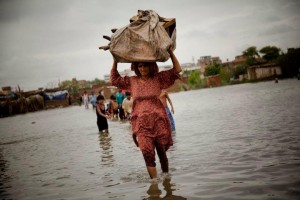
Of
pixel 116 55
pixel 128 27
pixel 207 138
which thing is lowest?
pixel 207 138

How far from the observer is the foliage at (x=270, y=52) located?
269 ft

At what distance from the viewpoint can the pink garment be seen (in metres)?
4.11

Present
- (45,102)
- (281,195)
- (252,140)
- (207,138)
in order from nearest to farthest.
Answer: (281,195), (252,140), (207,138), (45,102)

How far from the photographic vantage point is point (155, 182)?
430cm

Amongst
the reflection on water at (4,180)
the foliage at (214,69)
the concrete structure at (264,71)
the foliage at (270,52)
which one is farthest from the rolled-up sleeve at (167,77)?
the foliage at (270,52)

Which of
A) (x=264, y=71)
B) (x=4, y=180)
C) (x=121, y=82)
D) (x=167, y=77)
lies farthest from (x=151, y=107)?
(x=264, y=71)

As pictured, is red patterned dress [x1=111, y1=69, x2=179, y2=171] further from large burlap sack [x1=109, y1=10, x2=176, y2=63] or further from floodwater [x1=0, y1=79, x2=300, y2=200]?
floodwater [x1=0, y1=79, x2=300, y2=200]

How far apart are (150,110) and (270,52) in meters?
85.4

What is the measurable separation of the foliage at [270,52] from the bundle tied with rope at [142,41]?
84846 mm

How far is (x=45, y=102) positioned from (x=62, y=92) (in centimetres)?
357

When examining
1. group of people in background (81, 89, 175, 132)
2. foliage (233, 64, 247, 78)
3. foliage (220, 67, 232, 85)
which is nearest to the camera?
group of people in background (81, 89, 175, 132)

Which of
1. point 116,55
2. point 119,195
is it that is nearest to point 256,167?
point 119,195

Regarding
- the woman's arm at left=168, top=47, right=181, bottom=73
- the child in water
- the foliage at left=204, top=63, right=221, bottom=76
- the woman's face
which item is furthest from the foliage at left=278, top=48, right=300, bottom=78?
the woman's face

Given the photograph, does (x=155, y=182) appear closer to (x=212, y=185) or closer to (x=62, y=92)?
(x=212, y=185)
